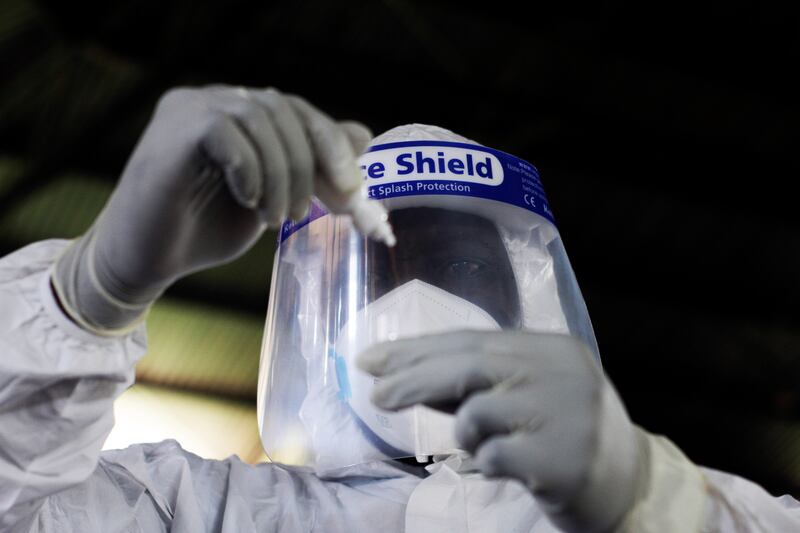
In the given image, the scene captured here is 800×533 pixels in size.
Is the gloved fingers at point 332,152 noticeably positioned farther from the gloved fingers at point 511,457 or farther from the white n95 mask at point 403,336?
the white n95 mask at point 403,336

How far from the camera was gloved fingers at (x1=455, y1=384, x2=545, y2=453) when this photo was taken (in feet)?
2.64

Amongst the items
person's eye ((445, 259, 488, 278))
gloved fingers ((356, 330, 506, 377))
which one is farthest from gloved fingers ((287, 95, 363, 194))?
person's eye ((445, 259, 488, 278))

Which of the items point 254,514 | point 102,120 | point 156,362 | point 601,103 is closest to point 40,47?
point 102,120

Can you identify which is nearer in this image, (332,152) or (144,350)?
(332,152)

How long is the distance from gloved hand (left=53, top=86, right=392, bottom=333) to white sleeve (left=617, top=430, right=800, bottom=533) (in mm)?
404

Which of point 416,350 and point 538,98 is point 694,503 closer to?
point 416,350

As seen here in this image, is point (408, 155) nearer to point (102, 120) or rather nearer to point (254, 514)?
point (254, 514)

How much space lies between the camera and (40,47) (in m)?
3.57

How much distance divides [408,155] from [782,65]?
10.5 ft

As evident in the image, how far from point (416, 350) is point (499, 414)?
11cm

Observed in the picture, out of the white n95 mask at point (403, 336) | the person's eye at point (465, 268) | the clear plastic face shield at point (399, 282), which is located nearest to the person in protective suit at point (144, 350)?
the white n95 mask at point (403, 336)

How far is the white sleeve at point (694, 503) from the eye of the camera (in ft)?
2.77

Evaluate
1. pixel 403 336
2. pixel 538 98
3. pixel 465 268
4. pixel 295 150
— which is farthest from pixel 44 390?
pixel 538 98

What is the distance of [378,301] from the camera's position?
53.6 inches
